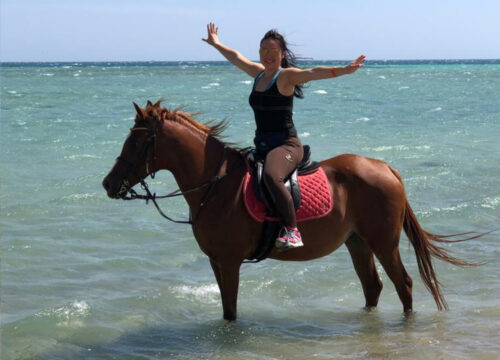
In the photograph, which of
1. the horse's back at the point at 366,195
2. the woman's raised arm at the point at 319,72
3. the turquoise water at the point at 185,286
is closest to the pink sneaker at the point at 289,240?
the horse's back at the point at 366,195

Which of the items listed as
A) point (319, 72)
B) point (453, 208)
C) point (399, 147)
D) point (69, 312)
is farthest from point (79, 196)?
point (399, 147)

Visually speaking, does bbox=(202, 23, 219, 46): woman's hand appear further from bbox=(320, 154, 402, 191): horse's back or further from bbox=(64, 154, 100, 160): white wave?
bbox=(64, 154, 100, 160): white wave

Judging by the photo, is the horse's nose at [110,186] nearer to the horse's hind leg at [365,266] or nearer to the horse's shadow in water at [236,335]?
the horse's shadow in water at [236,335]

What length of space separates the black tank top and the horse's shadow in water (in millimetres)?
1815

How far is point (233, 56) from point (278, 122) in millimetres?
1067

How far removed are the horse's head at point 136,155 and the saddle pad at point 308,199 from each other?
0.87m

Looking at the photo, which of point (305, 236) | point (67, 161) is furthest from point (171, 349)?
point (67, 161)

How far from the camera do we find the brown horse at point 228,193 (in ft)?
20.7

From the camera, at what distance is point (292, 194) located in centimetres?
636

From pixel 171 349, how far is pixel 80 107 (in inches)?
1233

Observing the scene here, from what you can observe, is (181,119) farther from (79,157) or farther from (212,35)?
(79,157)

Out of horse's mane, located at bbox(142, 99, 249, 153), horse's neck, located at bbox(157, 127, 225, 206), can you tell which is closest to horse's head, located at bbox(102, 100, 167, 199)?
horse's mane, located at bbox(142, 99, 249, 153)

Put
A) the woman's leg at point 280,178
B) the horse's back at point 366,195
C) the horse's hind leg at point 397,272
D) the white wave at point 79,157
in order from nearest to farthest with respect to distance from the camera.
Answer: the woman's leg at point 280,178, the horse's back at point 366,195, the horse's hind leg at point 397,272, the white wave at point 79,157

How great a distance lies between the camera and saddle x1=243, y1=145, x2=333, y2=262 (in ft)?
20.8
